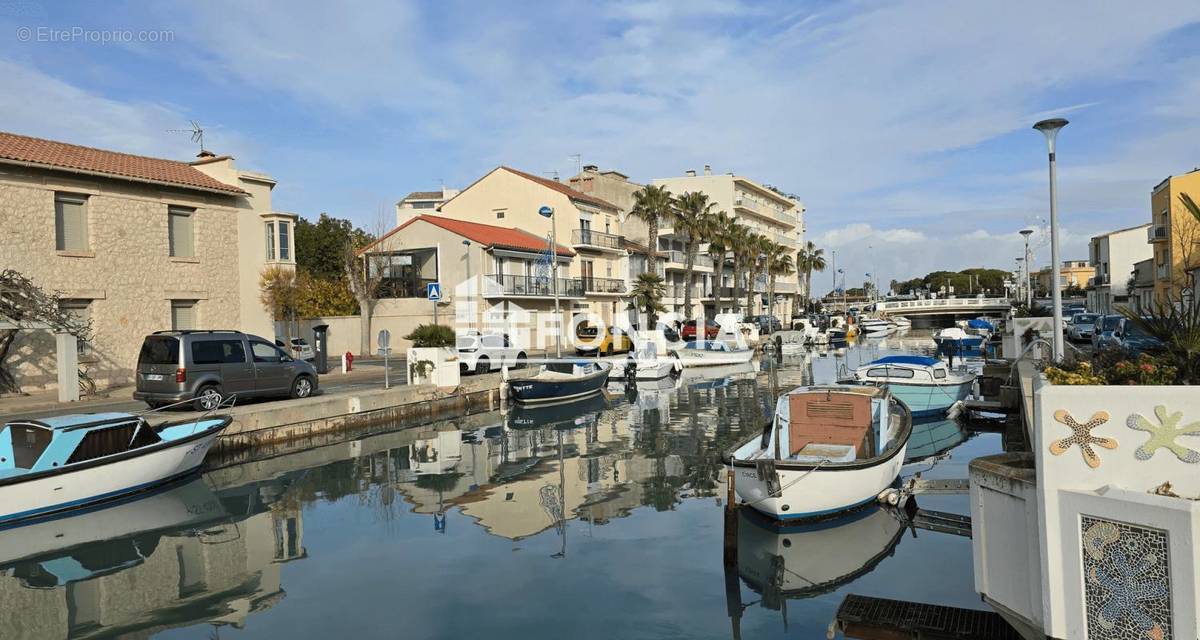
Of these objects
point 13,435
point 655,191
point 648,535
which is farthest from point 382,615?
point 655,191

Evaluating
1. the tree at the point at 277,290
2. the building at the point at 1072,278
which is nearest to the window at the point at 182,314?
the tree at the point at 277,290

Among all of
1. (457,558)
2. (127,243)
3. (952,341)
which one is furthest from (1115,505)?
(952,341)

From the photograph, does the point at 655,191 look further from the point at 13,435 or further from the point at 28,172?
the point at 13,435

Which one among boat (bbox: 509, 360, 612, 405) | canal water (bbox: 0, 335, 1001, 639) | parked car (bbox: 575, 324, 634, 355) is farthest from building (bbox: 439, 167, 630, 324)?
canal water (bbox: 0, 335, 1001, 639)

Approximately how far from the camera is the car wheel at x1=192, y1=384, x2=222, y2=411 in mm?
18906

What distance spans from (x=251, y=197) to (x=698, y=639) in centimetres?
2766

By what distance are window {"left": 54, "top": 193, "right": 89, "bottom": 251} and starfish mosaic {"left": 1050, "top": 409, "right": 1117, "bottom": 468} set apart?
27.3 m

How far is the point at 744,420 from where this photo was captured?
24406 mm

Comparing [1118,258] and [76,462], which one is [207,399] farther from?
[1118,258]

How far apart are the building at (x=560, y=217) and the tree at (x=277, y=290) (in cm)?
2122

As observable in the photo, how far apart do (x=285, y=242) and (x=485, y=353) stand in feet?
31.2

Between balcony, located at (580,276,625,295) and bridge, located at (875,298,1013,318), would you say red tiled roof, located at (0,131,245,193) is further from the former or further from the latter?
bridge, located at (875,298,1013,318)

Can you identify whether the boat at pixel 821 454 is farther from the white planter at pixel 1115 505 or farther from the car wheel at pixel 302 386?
the car wheel at pixel 302 386

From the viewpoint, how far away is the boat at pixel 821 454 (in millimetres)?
11922
